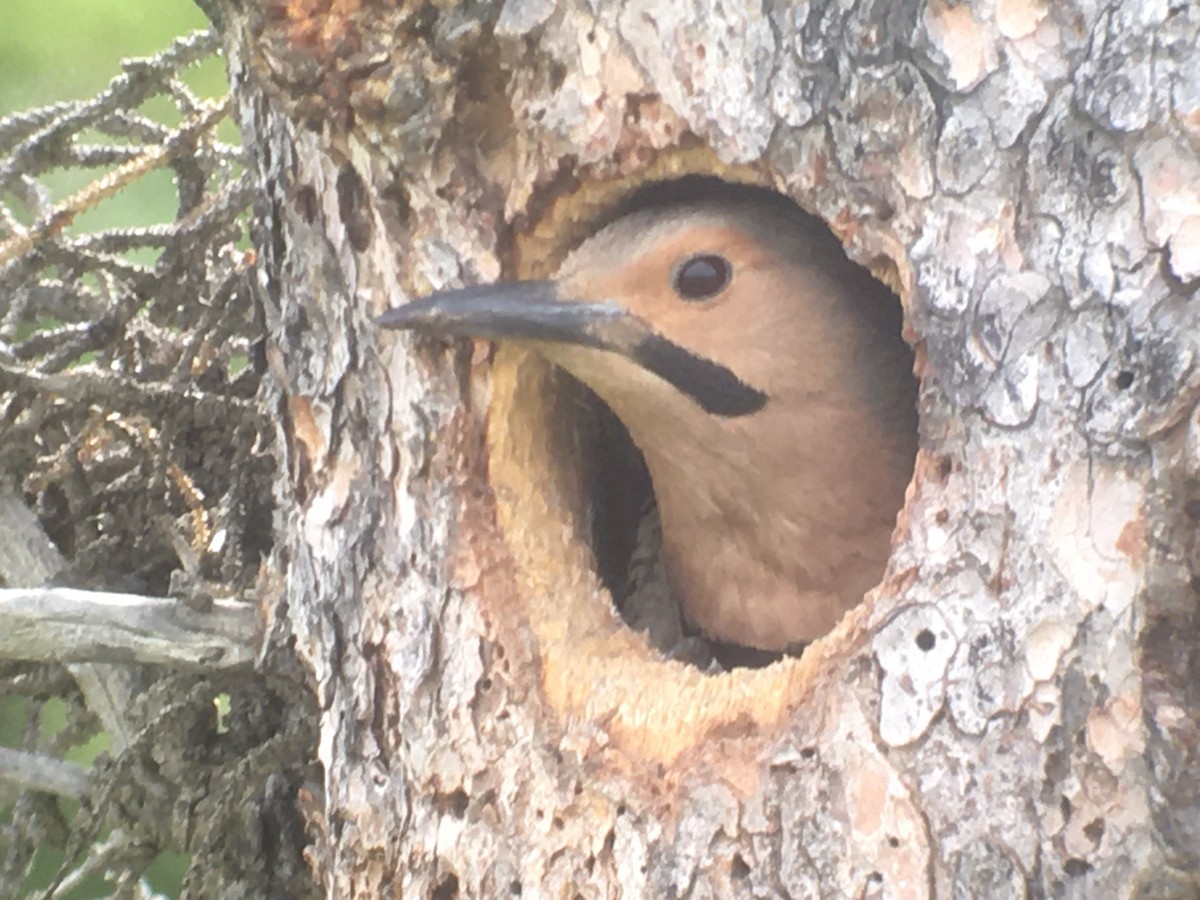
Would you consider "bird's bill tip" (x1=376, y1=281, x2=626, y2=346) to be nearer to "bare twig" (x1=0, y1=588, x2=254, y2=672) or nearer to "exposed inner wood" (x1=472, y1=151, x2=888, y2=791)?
"exposed inner wood" (x1=472, y1=151, x2=888, y2=791)

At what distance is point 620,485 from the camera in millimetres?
2100

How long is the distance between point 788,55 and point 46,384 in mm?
1389

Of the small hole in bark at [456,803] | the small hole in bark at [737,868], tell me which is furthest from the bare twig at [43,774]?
the small hole in bark at [737,868]

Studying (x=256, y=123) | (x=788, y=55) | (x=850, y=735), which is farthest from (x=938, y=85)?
(x=256, y=123)

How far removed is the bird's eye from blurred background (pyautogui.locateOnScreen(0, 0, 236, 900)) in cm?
152

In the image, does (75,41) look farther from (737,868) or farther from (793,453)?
(737,868)

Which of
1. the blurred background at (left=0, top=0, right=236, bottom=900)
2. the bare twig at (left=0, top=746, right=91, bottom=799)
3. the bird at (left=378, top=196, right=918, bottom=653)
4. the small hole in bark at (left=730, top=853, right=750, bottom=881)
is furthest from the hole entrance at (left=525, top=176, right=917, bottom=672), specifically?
the blurred background at (left=0, top=0, right=236, bottom=900)

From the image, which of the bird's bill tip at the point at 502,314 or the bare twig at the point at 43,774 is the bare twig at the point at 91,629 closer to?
the bare twig at the point at 43,774

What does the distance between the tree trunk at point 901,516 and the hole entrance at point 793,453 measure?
18 centimetres

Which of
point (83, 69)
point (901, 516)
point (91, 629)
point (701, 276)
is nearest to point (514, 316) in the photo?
point (701, 276)

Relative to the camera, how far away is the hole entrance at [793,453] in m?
1.72

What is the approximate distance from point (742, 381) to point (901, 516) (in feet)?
1.38

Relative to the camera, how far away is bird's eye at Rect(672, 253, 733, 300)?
1.59m

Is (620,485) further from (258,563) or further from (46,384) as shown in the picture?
(46,384)
